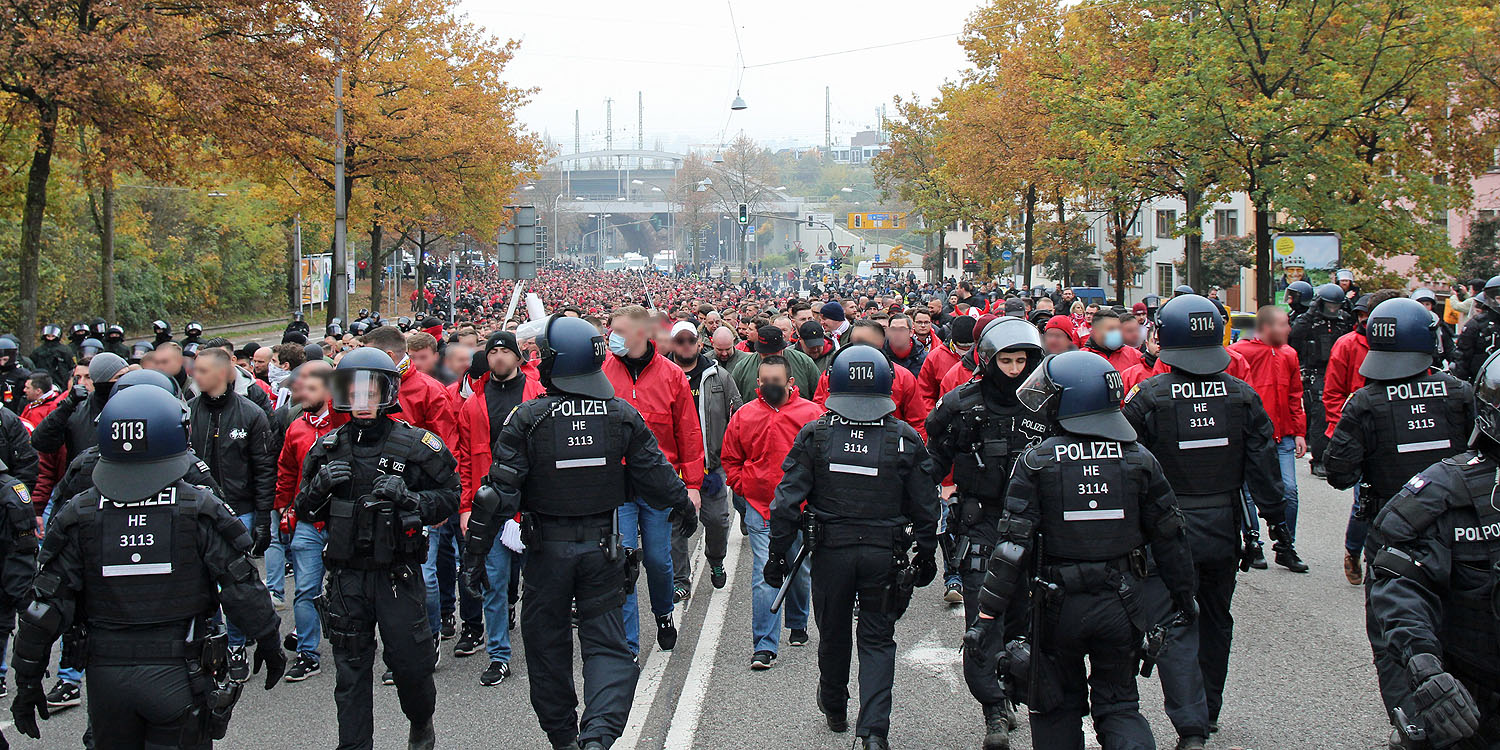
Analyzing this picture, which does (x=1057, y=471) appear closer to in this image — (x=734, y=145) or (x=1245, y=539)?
(x=1245, y=539)

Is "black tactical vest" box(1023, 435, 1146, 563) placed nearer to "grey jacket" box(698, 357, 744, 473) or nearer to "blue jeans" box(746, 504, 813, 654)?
"blue jeans" box(746, 504, 813, 654)

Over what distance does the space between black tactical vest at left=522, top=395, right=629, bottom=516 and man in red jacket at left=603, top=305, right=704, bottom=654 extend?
1335 mm

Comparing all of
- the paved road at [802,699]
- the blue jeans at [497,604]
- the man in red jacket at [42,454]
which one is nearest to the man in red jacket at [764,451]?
the paved road at [802,699]

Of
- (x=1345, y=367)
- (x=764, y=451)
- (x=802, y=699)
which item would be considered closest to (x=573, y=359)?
(x=764, y=451)

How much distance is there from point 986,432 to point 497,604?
9.64 ft

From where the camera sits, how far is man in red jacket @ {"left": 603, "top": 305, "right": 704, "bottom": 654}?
274 inches

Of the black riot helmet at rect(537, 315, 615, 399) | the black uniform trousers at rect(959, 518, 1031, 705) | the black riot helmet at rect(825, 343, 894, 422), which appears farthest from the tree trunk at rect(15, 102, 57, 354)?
the black uniform trousers at rect(959, 518, 1031, 705)

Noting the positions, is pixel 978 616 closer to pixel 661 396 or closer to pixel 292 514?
pixel 661 396

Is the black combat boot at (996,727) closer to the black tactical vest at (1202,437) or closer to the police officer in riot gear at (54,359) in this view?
the black tactical vest at (1202,437)

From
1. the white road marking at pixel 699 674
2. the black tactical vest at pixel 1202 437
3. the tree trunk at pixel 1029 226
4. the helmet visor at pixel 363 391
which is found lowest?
the white road marking at pixel 699 674

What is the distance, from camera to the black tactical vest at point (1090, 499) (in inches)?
181

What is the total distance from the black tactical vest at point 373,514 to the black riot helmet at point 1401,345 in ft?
15.3

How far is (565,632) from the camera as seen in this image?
5488 millimetres

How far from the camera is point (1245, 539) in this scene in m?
5.67
